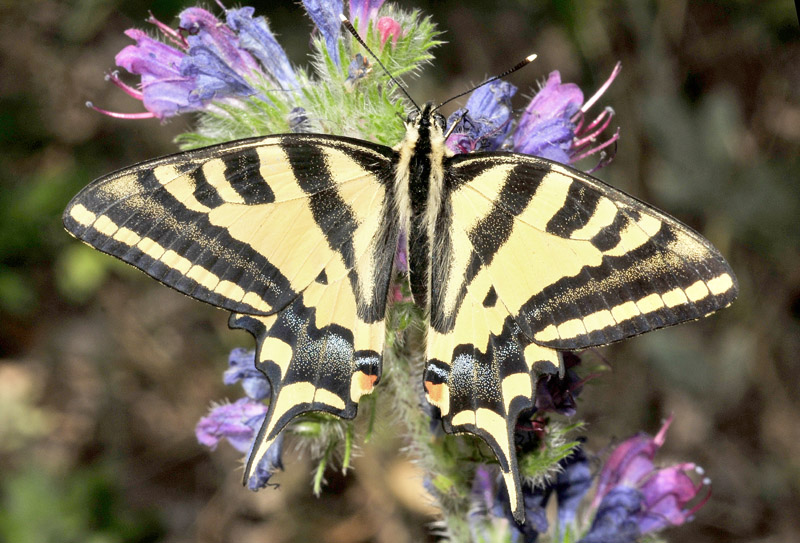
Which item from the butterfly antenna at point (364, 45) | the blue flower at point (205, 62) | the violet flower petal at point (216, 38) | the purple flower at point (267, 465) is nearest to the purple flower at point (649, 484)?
the purple flower at point (267, 465)

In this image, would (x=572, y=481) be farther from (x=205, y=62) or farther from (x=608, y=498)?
(x=205, y=62)

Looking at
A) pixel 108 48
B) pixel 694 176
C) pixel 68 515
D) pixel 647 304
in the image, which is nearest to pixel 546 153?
pixel 647 304

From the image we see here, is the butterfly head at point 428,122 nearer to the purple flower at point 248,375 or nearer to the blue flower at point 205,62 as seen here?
the blue flower at point 205,62

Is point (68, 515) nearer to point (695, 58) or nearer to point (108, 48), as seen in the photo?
point (108, 48)

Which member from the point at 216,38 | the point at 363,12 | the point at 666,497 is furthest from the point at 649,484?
the point at 216,38

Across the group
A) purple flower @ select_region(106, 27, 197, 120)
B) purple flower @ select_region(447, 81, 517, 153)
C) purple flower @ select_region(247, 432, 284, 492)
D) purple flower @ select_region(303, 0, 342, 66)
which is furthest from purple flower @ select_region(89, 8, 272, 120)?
purple flower @ select_region(247, 432, 284, 492)

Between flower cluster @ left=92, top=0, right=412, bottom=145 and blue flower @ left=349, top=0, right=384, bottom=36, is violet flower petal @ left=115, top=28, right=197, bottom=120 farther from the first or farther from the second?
blue flower @ left=349, top=0, right=384, bottom=36
